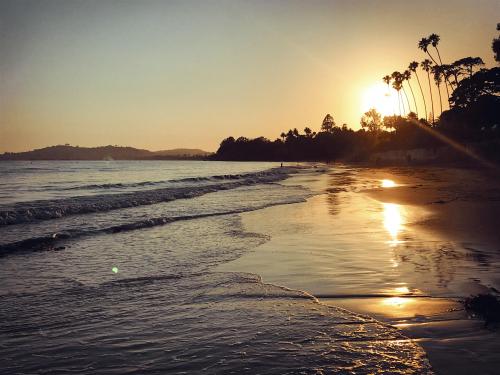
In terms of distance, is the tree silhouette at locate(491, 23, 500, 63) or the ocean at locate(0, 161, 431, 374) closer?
the ocean at locate(0, 161, 431, 374)

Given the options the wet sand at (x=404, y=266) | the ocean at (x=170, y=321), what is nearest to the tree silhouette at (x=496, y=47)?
the wet sand at (x=404, y=266)

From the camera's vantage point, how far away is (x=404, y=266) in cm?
803

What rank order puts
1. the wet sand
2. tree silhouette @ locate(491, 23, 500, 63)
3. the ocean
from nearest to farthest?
the ocean, the wet sand, tree silhouette @ locate(491, 23, 500, 63)

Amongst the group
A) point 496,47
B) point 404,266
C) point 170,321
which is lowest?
point 404,266

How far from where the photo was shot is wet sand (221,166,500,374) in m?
4.49

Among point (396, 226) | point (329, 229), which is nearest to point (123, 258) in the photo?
point (329, 229)

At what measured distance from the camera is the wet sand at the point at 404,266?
4492 millimetres

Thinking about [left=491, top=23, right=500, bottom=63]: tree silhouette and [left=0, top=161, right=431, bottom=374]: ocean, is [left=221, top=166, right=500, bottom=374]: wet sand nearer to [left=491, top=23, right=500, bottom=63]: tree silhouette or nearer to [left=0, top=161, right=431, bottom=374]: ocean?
[left=0, top=161, right=431, bottom=374]: ocean

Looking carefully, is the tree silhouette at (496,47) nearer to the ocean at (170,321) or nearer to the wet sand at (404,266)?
the wet sand at (404,266)

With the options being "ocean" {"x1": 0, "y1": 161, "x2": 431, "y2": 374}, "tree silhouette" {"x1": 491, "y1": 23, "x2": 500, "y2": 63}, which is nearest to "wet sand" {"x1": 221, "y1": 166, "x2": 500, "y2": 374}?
"ocean" {"x1": 0, "y1": 161, "x2": 431, "y2": 374}

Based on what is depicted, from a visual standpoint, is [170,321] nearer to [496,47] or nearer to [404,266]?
[404,266]

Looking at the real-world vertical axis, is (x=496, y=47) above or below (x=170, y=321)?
above

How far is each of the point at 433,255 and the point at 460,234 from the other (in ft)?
10.6

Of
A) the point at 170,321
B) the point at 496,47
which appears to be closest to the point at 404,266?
the point at 170,321
